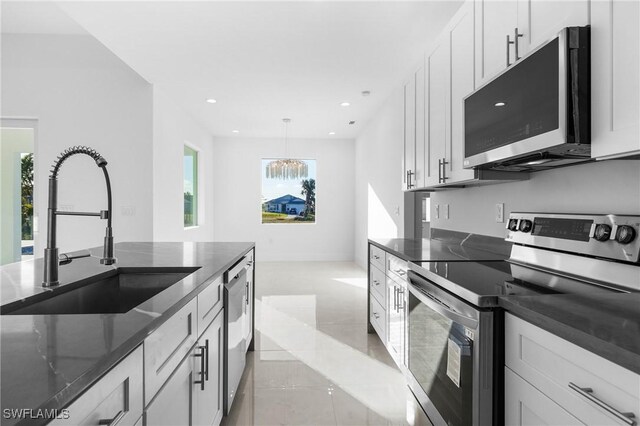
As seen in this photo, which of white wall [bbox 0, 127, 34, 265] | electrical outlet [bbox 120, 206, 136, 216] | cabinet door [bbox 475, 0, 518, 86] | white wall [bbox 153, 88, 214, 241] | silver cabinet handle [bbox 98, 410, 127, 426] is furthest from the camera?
A: white wall [bbox 153, 88, 214, 241]

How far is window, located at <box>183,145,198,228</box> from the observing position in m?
6.41

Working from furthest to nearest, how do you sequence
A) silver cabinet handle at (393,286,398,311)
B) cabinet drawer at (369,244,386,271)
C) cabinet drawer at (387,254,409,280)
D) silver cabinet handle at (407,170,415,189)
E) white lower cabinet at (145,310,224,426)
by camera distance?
silver cabinet handle at (407,170,415,189)
cabinet drawer at (369,244,386,271)
silver cabinet handle at (393,286,398,311)
cabinet drawer at (387,254,409,280)
white lower cabinet at (145,310,224,426)

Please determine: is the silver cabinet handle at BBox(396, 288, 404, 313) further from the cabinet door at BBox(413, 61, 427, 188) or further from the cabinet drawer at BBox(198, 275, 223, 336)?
the cabinet drawer at BBox(198, 275, 223, 336)

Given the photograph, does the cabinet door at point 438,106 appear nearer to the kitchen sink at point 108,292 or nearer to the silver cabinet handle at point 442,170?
the silver cabinet handle at point 442,170

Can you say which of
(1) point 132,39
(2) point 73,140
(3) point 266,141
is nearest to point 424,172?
(1) point 132,39

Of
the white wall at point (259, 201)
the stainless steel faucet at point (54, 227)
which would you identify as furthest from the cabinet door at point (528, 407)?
the white wall at point (259, 201)

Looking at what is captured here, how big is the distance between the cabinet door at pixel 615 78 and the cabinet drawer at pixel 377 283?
1.83m

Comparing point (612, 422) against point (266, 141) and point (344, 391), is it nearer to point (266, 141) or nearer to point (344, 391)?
point (344, 391)

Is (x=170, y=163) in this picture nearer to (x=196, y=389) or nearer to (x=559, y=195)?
(x=196, y=389)

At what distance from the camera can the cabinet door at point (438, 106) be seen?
8.27 ft

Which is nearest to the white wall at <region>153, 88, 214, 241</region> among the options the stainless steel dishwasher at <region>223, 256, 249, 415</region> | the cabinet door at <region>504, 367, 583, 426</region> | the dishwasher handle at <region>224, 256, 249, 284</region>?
the dishwasher handle at <region>224, 256, 249, 284</region>

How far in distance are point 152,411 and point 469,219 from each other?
245cm

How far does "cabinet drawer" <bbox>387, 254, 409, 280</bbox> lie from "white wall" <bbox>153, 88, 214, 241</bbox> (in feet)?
10.2

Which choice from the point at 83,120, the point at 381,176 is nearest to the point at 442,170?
the point at 381,176
